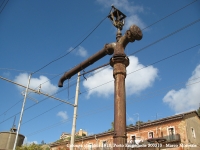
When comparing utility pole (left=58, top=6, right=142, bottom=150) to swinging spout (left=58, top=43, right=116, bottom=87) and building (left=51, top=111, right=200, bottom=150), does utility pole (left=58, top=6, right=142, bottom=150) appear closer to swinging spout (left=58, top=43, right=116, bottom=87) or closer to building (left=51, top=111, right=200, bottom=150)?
swinging spout (left=58, top=43, right=116, bottom=87)

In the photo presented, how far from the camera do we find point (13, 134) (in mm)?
34906

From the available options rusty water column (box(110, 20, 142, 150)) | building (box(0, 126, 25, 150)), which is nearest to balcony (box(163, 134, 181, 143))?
rusty water column (box(110, 20, 142, 150))

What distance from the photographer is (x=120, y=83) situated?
19.5 feet

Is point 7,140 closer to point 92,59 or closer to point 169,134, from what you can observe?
point 169,134

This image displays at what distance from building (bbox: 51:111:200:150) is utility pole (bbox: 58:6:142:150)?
17.3 m

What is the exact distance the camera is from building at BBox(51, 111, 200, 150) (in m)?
23.1

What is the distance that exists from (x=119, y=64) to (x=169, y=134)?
69.6ft

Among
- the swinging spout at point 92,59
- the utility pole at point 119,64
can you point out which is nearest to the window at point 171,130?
the swinging spout at point 92,59

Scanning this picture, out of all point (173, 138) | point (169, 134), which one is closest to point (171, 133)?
point (169, 134)

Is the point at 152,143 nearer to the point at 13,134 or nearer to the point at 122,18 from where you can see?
the point at 122,18

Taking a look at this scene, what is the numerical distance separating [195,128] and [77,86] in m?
19.5

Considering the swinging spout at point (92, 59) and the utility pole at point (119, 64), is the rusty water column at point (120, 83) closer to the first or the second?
the utility pole at point (119, 64)

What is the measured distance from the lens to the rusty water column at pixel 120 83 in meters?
5.22

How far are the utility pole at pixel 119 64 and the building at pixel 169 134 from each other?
1734 cm
